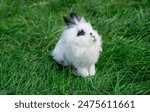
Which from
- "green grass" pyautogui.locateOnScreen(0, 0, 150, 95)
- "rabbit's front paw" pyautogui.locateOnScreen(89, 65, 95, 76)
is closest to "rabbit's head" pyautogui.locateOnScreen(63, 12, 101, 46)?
"rabbit's front paw" pyautogui.locateOnScreen(89, 65, 95, 76)

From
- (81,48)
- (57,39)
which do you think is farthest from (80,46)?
(57,39)

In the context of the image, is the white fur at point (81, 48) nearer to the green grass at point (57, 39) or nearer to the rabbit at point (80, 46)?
the rabbit at point (80, 46)

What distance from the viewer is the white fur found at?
→ 4.75m

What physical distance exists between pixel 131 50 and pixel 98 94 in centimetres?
89

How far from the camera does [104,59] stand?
5309 mm

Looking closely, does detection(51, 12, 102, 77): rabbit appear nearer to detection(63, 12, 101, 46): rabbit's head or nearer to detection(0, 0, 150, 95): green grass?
detection(63, 12, 101, 46): rabbit's head

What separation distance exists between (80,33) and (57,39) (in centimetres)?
102

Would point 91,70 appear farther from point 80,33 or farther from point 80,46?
point 80,33

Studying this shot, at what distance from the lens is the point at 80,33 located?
475 cm

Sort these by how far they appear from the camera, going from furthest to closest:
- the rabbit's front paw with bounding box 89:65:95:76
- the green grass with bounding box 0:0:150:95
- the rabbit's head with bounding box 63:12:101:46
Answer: the rabbit's front paw with bounding box 89:65:95:76
the green grass with bounding box 0:0:150:95
the rabbit's head with bounding box 63:12:101:46

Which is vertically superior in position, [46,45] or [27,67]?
[46,45]

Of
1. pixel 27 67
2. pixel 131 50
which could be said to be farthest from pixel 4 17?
pixel 131 50

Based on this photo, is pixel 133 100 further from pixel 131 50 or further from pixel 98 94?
pixel 131 50

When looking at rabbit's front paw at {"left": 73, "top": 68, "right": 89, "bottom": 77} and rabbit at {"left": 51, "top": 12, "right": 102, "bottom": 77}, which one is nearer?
rabbit at {"left": 51, "top": 12, "right": 102, "bottom": 77}
